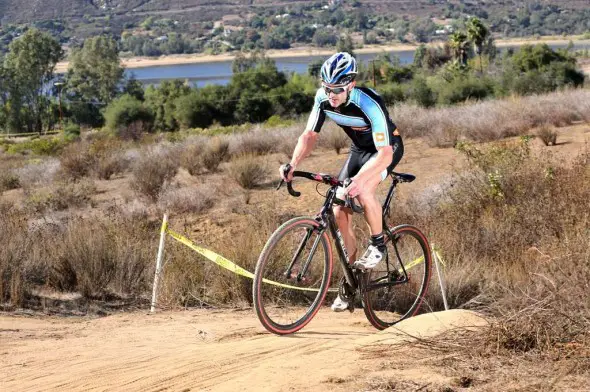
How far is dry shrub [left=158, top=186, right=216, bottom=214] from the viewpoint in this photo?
16.6 m

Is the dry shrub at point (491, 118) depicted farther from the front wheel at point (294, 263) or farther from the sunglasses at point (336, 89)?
the sunglasses at point (336, 89)

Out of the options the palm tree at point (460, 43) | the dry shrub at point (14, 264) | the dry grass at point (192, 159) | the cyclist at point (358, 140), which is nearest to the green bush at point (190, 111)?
the palm tree at point (460, 43)

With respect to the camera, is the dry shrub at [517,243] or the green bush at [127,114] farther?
the green bush at [127,114]

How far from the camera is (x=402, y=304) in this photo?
26.0 ft

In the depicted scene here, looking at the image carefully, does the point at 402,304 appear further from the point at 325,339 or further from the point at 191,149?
the point at 191,149

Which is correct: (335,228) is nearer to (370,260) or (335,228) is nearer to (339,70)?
(370,260)

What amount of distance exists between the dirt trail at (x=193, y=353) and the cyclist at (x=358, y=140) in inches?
29.7

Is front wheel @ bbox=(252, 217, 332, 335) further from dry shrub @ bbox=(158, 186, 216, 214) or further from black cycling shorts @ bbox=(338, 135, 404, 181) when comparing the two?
dry shrub @ bbox=(158, 186, 216, 214)

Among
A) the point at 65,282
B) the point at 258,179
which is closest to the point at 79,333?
the point at 65,282

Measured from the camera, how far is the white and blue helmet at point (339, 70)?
6000 mm

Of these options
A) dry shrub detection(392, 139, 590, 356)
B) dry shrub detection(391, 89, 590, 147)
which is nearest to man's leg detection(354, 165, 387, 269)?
dry shrub detection(392, 139, 590, 356)

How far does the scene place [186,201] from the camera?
16766 millimetres

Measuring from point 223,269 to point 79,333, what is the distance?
6.23ft

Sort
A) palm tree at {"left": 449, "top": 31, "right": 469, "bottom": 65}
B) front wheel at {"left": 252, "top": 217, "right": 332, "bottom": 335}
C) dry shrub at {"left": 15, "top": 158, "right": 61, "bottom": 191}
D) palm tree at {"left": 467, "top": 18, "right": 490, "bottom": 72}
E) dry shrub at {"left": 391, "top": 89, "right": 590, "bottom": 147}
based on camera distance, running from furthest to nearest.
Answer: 1. palm tree at {"left": 449, "top": 31, "right": 469, "bottom": 65}
2. palm tree at {"left": 467, "top": 18, "right": 490, "bottom": 72}
3. dry shrub at {"left": 15, "top": 158, "right": 61, "bottom": 191}
4. dry shrub at {"left": 391, "top": 89, "right": 590, "bottom": 147}
5. front wheel at {"left": 252, "top": 217, "right": 332, "bottom": 335}
